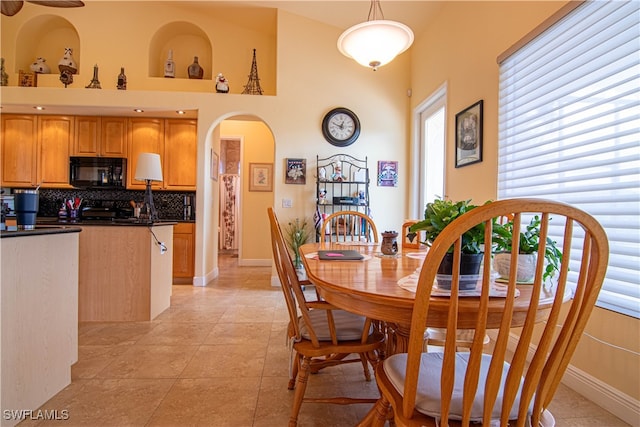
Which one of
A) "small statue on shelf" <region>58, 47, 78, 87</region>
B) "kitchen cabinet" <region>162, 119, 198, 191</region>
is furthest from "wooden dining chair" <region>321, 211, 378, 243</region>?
"small statue on shelf" <region>58, 47, 78, 87</region>

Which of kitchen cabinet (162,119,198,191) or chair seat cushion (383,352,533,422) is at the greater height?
kitchen cabinet (162,119,198,191)

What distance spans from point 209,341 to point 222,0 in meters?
4.05

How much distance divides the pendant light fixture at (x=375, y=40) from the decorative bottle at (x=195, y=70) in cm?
321

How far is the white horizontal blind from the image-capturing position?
59.3 inches

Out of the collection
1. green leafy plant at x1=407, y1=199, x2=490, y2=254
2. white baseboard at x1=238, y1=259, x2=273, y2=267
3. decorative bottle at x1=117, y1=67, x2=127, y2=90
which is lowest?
white baseboard at x1=238, y1=259, x2=273, y2=267

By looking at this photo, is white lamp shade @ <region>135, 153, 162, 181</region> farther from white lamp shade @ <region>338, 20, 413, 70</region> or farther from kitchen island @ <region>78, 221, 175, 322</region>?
white lamp shade @ <region>338, 20, 413, 70</region>

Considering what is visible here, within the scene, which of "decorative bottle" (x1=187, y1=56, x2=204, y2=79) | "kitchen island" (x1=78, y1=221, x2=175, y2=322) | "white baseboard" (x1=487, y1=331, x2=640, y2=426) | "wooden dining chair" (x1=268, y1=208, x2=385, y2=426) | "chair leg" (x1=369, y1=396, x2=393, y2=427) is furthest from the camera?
"decorative bottle" (x1=187, y1=56, x2=204, y2=79)

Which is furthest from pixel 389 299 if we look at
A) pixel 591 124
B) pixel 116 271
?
pixel 116 271

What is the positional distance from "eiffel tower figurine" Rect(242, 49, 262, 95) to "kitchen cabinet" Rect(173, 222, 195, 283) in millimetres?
1981

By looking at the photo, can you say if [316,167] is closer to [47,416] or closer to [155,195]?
[155,195]

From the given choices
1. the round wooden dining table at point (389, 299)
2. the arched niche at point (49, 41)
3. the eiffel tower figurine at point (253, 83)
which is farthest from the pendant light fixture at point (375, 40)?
the arched niche at point (49, 41)

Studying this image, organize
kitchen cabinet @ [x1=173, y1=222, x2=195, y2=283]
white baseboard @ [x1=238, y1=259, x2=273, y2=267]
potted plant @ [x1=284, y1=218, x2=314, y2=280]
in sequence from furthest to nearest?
white baseboard @ [x1=238, y1=259, x2=273, y2=267], kitchen cabinet @ [x1=173, y1=222, x2=195, y2=283], potted plant @ [x1=284, y1=218, x2=314, y2=280]

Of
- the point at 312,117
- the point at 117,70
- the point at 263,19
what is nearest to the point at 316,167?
the point at 312,117

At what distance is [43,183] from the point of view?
426 cm
